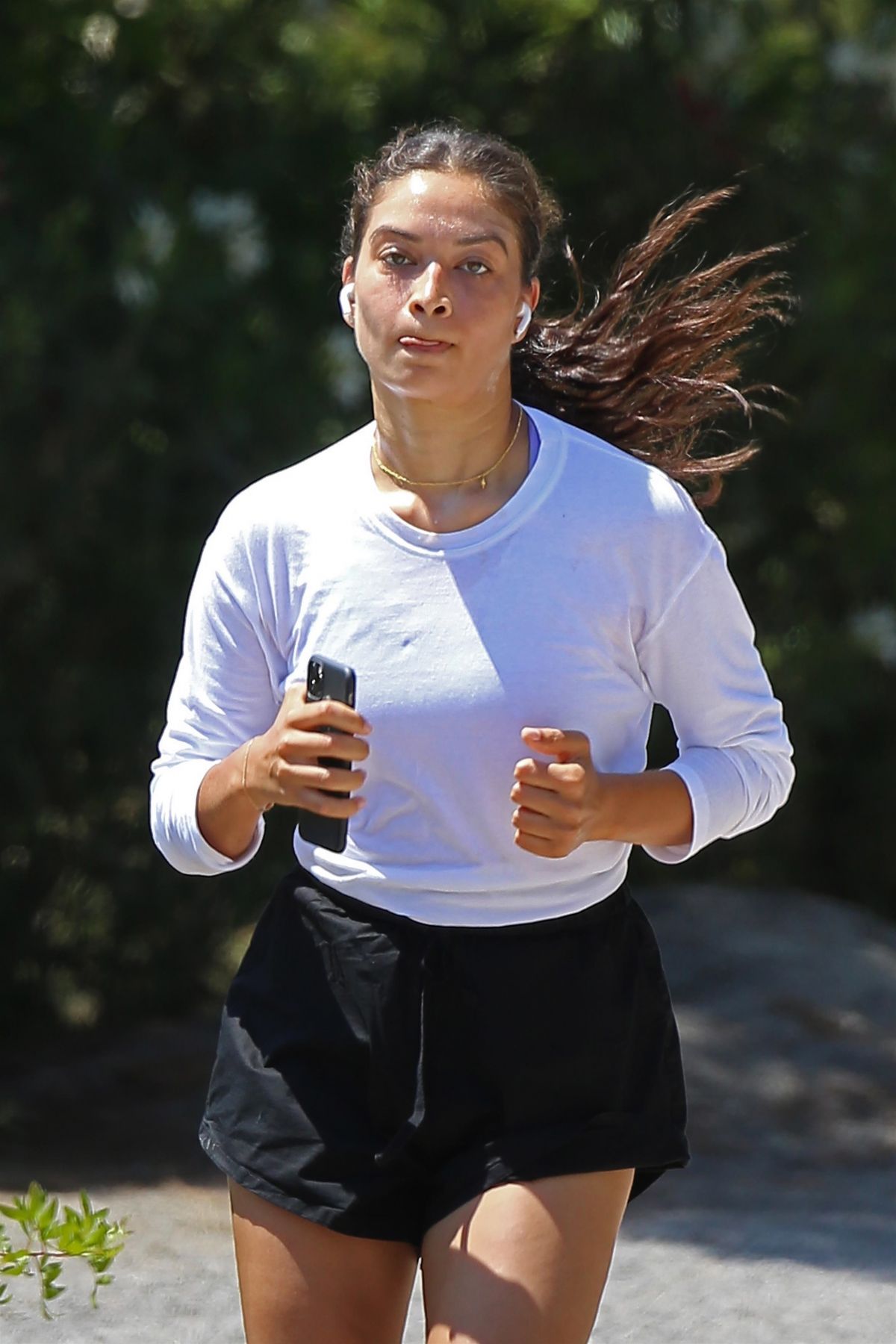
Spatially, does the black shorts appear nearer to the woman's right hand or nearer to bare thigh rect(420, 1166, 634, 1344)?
bare thigh rect(420, 1166, 634, 1344)

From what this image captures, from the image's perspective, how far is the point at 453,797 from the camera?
2.18 metres

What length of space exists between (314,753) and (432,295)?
552mm

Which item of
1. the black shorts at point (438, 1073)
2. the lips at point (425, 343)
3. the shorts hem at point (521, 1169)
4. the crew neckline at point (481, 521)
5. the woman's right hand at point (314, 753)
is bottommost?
the shorts hem at point (521, 1169)

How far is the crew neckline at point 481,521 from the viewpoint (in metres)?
2.23

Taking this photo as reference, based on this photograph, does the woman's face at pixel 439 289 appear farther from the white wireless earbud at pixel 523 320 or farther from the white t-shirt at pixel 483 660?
the white t-shirt at pixel 483 660

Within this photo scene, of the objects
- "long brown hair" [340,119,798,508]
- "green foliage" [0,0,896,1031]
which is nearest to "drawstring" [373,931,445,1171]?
"long brown hair" [340,119,798,508]

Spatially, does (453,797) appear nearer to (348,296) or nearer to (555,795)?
(555,795)

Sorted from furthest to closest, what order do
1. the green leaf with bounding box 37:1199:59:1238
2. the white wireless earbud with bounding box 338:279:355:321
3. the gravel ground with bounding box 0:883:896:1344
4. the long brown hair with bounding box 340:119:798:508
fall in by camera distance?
the gravel ground with bounding box 0:883:896:1344, the long brown hair with bounding box 340:119:798:508, the white wireless earbud with bounding box 338:279:355:321, the green leaf with bounding box 37:1199:59:1238

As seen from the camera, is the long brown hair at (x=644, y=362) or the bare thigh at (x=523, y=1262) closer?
the bare thigh at (x=523, y=1262)

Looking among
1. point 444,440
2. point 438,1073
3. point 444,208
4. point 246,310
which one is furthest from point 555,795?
point 246,310

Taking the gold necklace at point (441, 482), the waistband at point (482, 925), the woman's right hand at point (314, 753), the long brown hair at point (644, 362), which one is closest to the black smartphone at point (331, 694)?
the woman's right hand at point (314, 753)

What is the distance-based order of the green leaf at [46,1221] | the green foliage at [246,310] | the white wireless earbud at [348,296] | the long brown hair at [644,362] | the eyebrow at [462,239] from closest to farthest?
1. the green leaf at [46,1221]
2. the eyebrow at [462,239]
3. the white wireless earbud at [348,296]
4. the long brown hair at [644,362]
5. the green foliage at [246,310]

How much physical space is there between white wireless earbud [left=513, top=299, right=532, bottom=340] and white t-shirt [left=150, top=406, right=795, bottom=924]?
130 mm

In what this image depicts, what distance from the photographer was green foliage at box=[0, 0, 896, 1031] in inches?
212
